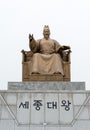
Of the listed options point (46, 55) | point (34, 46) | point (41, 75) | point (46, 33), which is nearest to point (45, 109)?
point (41, 75)

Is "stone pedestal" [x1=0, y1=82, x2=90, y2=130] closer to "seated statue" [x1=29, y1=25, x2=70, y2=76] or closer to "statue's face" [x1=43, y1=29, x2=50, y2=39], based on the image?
"seated statue" [x1=29, y1=25, x2=70, y2=76]

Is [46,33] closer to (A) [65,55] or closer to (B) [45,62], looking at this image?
(A) [65,55]

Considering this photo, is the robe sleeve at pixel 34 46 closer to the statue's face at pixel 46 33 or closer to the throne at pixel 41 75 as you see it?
the throne at pixel 41 75

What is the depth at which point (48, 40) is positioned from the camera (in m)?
8.10

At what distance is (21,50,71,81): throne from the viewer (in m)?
7.36

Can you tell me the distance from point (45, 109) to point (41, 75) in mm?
881

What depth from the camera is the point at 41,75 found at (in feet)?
24.2

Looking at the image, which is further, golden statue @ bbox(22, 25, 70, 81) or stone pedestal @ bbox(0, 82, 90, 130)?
golden statue @ bbox(22, 25, 70, 81)

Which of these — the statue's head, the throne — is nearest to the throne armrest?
the throne

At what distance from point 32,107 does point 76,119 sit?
961mm

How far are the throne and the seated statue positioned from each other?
9 centimetres

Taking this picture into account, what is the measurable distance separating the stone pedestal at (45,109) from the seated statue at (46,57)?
0.62m

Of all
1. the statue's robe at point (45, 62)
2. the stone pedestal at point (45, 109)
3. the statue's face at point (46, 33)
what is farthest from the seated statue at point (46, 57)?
the stone pedestal at point (45, 109)

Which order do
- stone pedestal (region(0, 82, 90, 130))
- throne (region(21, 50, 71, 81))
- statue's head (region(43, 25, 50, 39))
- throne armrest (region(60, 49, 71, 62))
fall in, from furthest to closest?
1. statue's head (region(43, 25, 50, 39))
2. throne armrest (region(60, 49, 71, 62))
3. throne (region(21, 50, 71, 81))
4. stone pedestal (region(0, 82, 90, 130))
